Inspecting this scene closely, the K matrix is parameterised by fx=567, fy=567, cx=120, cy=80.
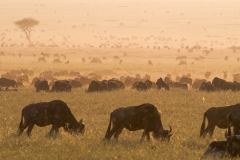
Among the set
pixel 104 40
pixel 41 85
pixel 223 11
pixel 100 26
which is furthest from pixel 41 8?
pixel 41 85

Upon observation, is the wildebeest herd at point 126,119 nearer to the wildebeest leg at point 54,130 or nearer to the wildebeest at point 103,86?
the wildebeest leg at point 54,130

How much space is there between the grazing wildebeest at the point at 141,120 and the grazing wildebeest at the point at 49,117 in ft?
4.75

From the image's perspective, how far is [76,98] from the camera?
26.3m

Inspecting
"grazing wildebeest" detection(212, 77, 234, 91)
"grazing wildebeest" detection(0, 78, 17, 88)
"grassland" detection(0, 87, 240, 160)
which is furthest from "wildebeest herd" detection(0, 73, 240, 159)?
"grazing wildebeest" detection(0, 78, 17, 88)

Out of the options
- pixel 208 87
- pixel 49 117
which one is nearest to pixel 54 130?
pixel 49 117

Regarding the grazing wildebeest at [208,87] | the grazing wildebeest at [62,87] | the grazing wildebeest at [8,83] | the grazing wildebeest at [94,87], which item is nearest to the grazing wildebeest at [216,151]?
the grazing wildebeest at [94,87]

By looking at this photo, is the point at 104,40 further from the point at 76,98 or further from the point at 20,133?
the point at 20,133

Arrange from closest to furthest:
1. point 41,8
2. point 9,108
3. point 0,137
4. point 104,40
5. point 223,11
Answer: point 0,137 < point 9,108 < point 104,40 < point 223,11 < point 41,8

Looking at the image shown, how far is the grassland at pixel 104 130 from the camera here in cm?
1351

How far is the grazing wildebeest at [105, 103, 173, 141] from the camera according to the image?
15.1m

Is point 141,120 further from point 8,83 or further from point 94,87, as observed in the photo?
point 8,83

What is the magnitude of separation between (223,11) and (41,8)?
5755 cm

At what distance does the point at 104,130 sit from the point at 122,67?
39810 mm

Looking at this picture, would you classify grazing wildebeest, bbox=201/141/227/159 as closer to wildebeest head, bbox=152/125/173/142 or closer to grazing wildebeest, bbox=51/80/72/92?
wildebeest head, bbox=152/125/173/142
